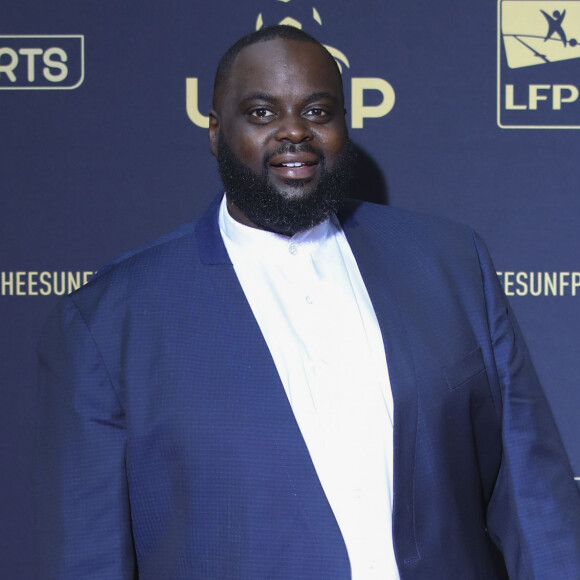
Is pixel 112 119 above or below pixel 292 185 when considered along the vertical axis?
above

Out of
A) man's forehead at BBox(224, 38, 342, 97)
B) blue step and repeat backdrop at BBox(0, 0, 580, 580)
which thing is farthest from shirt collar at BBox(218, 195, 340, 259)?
blue step and repeat backdrop at BBox(0, 0, 580, 580)

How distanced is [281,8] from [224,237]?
59cm

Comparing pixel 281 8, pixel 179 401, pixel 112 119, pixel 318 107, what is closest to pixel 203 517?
pixel 179 401

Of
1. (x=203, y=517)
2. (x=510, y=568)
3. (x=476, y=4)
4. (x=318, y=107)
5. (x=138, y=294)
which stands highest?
(x=476, y=4)

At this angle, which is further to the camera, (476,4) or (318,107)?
(476,4)

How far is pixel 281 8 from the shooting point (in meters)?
1.91

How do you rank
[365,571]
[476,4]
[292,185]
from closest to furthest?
[365,571], [292,185], [476,4]

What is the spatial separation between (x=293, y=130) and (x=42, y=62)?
72cm

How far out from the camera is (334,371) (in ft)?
4.75

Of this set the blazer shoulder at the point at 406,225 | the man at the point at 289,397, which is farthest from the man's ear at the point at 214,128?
the blazer shoulder at the point at 406,225

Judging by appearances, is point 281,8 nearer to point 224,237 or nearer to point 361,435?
point 224,237

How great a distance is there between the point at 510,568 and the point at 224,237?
76 cm

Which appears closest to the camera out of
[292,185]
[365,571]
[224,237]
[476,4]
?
[365,571]

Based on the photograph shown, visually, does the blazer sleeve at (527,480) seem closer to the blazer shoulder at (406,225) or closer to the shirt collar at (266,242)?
the blazer shoulder at (406,225)
